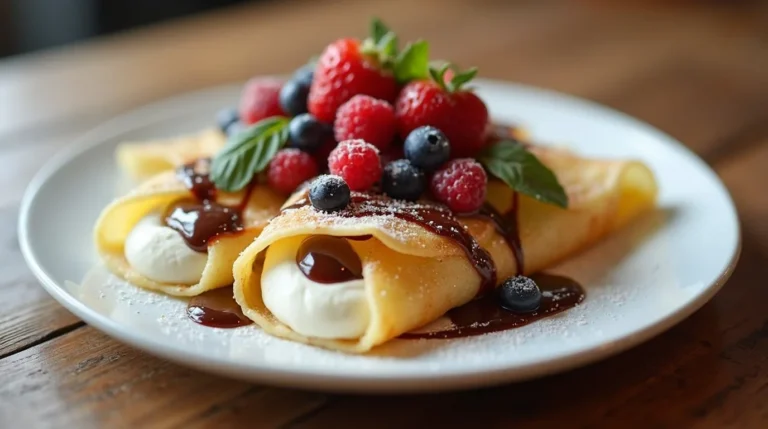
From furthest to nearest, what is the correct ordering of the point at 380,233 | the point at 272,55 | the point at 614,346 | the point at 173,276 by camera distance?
the point at 272,55, the point at 173,276, the point at 380,233, the point at 614,346

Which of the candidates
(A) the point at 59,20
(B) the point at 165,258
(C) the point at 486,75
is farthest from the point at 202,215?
(A) the point at 59,20

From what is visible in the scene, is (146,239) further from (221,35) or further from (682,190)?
(221,35)

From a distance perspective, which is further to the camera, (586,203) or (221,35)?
(221,35)

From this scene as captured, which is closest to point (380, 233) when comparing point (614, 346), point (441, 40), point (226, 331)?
point (226, 331)

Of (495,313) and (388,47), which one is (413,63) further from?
(495,313)

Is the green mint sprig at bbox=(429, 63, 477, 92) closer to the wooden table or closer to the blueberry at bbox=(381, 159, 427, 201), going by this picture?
the blueberry at bbox=(381, 159, 427, 201)

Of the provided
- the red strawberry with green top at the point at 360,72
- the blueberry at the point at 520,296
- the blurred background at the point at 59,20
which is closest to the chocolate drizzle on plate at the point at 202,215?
the red strawberry with green top at the point at 360,72

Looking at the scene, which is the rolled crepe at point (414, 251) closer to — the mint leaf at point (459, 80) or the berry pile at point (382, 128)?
the berry pile at point (382, 128)
